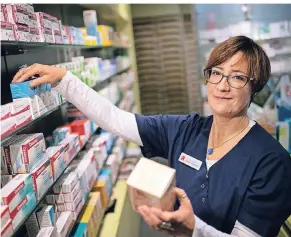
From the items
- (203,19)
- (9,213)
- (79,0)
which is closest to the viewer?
(9,213)

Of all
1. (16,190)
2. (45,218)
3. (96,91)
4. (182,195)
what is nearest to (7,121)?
(16,190)

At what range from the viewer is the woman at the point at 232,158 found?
1.35 metres

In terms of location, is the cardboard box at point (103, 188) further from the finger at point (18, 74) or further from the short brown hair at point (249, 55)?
the short brown hair at point (249, 55)

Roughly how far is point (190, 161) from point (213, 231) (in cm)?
41

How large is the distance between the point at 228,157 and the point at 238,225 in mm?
290

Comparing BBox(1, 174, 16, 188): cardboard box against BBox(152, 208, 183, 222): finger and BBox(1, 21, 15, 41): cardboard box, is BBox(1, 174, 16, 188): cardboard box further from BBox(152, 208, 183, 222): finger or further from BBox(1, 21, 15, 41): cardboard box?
BBox(152, 208, 183, 222): finger

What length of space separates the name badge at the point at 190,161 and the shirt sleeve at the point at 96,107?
305 millimetres

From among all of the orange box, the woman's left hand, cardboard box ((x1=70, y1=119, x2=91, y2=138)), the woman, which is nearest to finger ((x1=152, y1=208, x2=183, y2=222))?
the woman's left hand

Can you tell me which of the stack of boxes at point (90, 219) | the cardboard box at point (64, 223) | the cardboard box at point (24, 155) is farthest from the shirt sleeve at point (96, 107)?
the stack of boxes at point (90, 219)

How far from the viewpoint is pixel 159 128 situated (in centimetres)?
181

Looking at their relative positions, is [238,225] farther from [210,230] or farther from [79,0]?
[79,0]

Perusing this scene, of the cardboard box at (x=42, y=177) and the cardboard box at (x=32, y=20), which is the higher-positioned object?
the cardboard box at (x=32, y=20)

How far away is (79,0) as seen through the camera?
3.16 meters

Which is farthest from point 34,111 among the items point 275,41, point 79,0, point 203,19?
point 203,19
